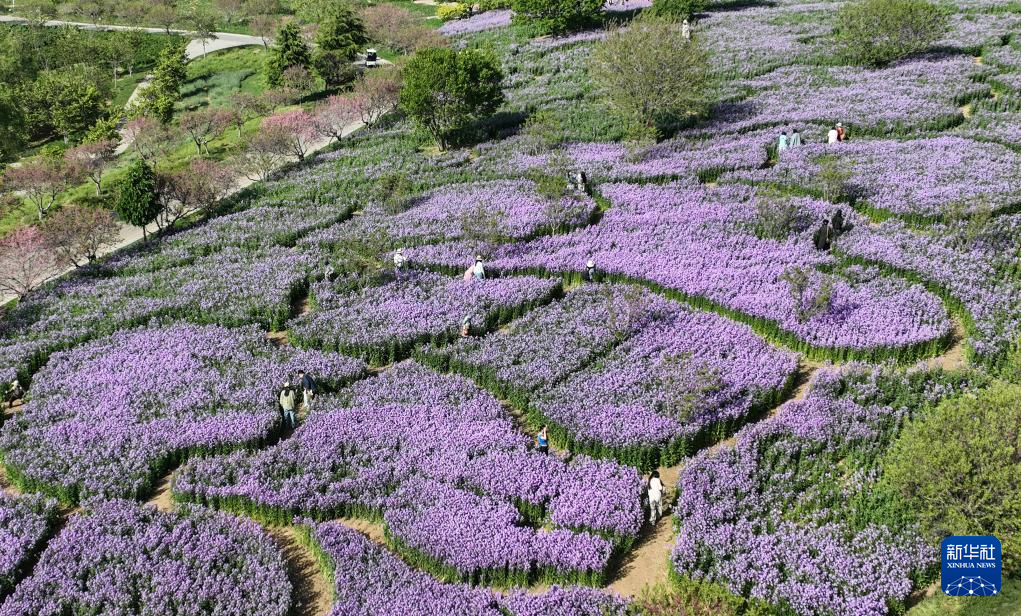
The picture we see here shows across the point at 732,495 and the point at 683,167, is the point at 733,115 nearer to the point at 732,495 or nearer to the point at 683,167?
the point at 683,167

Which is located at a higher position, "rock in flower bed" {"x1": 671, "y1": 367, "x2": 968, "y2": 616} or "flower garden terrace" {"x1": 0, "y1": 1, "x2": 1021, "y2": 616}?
"flower garden terrace" {"x1": 0, "y1": 1, "x2": 1021, "y2": 616}

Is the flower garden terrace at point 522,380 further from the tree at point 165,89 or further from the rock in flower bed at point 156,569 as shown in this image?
the tree at point 165,89

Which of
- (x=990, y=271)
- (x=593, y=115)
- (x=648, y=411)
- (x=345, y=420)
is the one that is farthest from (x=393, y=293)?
(x=593, y=115)

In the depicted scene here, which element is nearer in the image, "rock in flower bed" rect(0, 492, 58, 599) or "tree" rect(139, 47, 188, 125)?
"rock in flower bed" rect(0, 492, 58, 599)

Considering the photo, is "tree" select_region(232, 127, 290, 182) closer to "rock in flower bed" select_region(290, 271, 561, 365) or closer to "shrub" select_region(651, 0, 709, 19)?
"rock in flower bed" select_region(290, 271, 561, 365)

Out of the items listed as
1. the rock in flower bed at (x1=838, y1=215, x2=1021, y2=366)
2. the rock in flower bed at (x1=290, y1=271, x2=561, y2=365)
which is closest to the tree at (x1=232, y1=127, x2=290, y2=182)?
the rock in flower bed at (x1=290, y1=271, x2=561, y2=365)

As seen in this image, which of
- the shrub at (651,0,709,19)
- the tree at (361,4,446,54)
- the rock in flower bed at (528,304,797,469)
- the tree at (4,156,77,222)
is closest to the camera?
the rock in flower bed at (528,304,797,469)

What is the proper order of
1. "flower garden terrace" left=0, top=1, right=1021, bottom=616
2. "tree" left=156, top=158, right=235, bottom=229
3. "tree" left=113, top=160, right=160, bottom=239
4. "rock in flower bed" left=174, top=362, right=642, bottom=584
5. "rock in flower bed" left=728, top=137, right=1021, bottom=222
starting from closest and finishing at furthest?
"flower garden terrace" left=0, top=1, right=1021, bottom=616, "rock in flower bed" left=174, top=362, right=642, bottom=584, "rock in flower bed" left=728, top=137, right=1021, bottom=222, "tree" left=113, top=160, right=160, bottom=239, "tree" left=156, top=158, right=235, bottom=229
